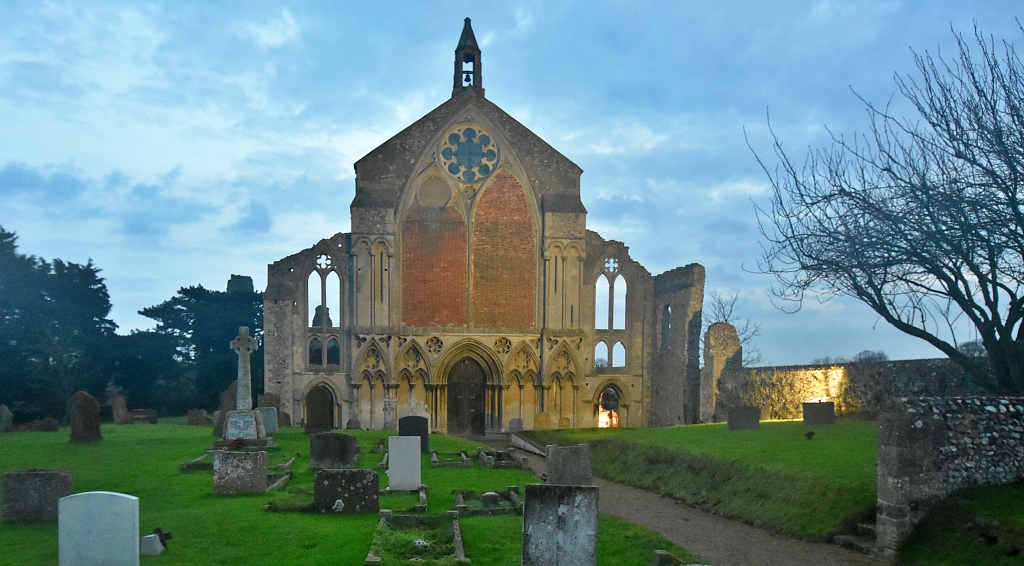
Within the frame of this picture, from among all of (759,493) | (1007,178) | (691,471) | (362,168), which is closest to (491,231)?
(362,168)

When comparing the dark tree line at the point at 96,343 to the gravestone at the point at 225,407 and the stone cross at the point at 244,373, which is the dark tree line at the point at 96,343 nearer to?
the gravestone at the point at 225,407

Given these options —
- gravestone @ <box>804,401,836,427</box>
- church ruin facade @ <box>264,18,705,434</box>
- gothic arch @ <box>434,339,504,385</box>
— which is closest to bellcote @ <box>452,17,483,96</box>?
church ruin facade @ <box>264,18,705,434</box>

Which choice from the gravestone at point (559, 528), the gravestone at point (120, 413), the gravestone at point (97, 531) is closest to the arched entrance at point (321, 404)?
the gravestone at point (120, 413)

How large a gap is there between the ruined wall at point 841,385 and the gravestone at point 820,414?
1473 millimetres

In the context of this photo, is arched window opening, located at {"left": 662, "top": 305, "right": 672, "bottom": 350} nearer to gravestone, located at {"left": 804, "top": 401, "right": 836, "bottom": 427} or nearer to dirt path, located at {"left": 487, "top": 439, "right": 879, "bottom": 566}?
gravestone, located at {"left": 804, "top": 401, "right": 836, "bottom": 427}

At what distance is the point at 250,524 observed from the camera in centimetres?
999

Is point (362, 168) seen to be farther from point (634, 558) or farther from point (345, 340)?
point (634, 558)

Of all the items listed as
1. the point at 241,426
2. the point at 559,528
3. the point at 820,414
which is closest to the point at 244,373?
the point at 241,426

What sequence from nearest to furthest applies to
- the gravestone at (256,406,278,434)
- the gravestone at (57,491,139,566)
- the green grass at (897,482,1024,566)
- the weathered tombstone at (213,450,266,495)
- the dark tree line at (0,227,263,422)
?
1. the gravestone at (57,491,139,566)
2. the green grass at (897,482,1024,566)
3. the weathered tombstone at (213,450,266,495)
4. the gravestone at (256,406,278,434)
5. the dark tree line at (0,227,263,422)

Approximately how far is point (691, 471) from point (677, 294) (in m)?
14.3

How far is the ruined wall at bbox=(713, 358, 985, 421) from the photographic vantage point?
17234 millimetres

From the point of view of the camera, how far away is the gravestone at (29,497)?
9930 millimetres

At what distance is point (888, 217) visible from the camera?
1205cm

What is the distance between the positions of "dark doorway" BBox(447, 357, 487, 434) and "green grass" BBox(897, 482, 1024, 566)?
20.9 meters
